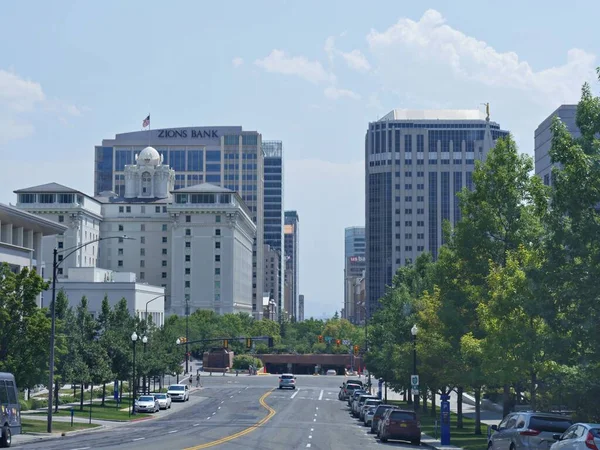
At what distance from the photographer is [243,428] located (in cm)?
5706

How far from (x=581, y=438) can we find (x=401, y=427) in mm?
23930

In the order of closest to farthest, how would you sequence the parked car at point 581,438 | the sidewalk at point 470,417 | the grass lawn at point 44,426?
the parked car at point 581,438 → the sidewalk at point 470,417 → the grass lawn at point 44,426

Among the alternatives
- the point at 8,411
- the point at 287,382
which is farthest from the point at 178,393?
the point at 8,411

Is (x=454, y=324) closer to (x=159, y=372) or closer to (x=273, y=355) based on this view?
(x=159, y=372)

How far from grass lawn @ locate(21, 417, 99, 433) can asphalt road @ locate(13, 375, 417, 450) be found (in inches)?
61.6

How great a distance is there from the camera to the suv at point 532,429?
28922 mm

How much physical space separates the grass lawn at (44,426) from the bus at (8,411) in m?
10.7

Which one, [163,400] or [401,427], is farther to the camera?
[163,400]

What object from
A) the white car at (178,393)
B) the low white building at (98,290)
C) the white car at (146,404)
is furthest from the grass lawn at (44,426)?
the low white building at (98,290)

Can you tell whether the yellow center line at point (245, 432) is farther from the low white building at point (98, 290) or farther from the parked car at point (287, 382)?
the low white building at point (98, 290)

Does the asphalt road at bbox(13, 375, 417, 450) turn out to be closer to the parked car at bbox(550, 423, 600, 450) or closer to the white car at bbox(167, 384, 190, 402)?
the white car at bbox(167, 384, 190, 402)

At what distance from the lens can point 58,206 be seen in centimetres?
18525

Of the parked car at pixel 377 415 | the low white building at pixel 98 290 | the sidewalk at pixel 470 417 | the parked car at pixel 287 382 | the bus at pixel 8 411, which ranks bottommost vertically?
the parked car at pixel 287 382

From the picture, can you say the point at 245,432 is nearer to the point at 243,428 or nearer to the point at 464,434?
the point at 243,428
